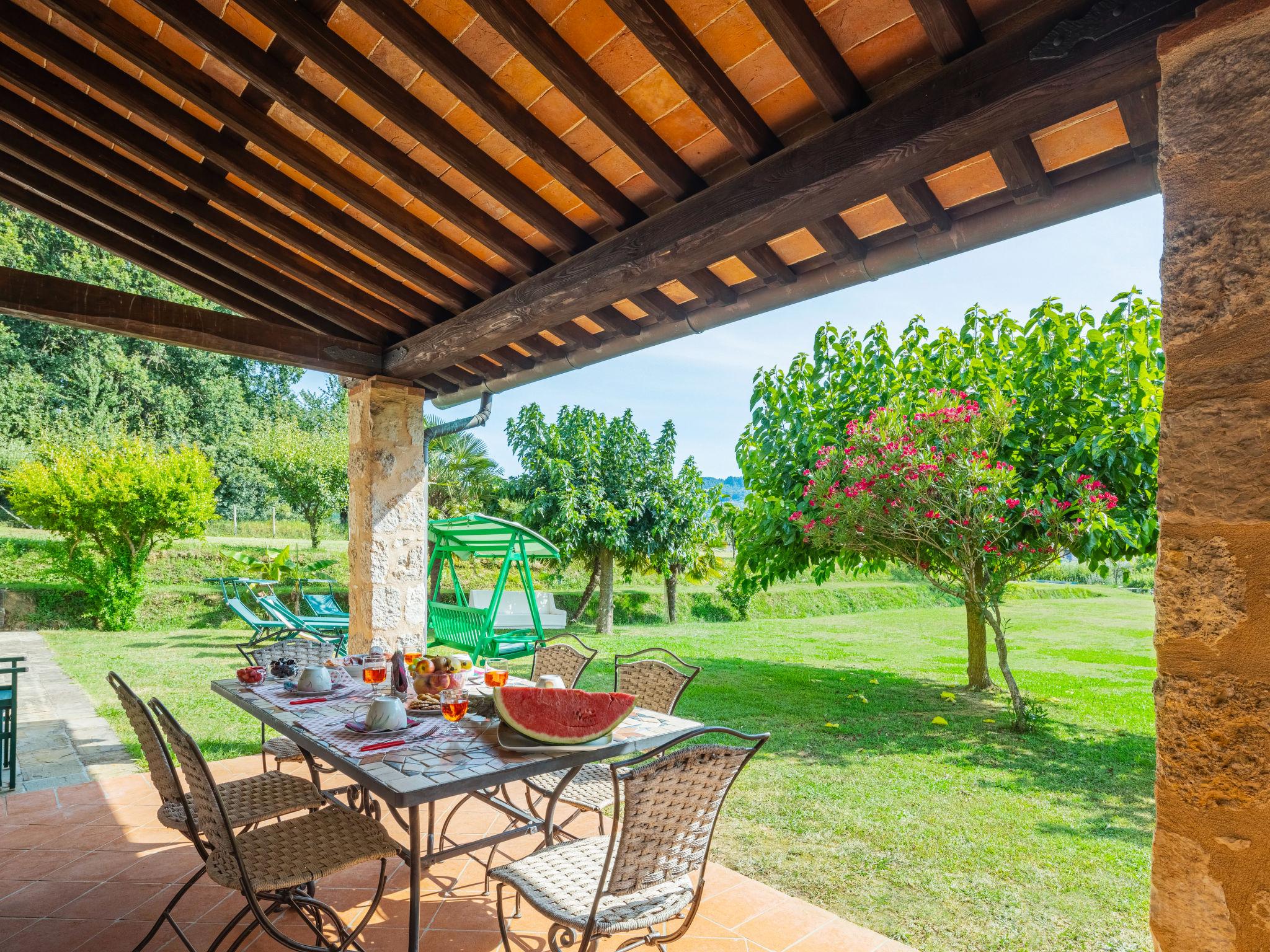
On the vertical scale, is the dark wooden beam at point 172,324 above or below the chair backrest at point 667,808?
above

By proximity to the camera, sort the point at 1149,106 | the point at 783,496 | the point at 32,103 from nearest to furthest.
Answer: the point at 1149,106, the point at 32,103, the point at 783,496

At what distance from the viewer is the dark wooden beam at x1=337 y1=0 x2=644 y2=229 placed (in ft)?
7.46

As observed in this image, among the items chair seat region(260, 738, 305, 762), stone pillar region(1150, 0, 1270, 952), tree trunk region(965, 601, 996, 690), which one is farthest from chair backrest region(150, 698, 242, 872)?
tree trunk region(965, 601, 996, 690)

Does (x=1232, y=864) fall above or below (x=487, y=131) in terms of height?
below

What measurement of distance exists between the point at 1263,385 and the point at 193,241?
4784 millimetres

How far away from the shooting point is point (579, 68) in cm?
234

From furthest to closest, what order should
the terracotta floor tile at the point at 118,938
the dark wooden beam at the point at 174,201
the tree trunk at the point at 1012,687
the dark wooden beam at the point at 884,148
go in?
the tree trunk at the point at 1012,687
the dark wooden beam at the point at 174,201
the terracotta floor tile at the point at 118,938
the dark wooden beam at the point at 884,148

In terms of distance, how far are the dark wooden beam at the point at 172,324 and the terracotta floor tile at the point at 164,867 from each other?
249 centimetres

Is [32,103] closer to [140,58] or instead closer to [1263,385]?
[140,58]

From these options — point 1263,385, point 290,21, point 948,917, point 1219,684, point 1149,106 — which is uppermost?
point 290,21

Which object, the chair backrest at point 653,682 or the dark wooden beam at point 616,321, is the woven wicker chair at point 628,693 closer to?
the chair backrest at point 653,682

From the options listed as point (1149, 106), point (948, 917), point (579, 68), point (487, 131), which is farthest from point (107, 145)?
point (948, 917)

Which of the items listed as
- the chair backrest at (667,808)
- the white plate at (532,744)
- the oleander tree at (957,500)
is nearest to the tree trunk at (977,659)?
the oleander tree at (957,500)

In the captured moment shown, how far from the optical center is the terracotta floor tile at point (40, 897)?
270 cm
